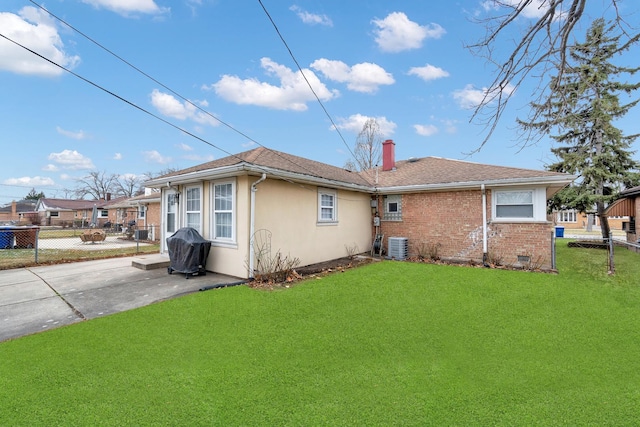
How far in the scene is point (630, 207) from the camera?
14414 millimetres

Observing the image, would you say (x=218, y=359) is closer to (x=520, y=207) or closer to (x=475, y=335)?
(x=475, y=335)

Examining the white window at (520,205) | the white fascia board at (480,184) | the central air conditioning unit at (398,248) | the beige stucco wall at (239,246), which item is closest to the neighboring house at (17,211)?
the beige stucco wall at (239,246)

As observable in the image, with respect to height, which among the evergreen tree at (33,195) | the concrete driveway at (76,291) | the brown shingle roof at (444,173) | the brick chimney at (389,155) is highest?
the evergreen tree at (33,195)

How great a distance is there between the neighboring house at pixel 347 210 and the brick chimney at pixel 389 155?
1986 millimetres

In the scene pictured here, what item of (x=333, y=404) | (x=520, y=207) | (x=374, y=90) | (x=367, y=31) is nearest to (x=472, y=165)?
(x=520, y=207)

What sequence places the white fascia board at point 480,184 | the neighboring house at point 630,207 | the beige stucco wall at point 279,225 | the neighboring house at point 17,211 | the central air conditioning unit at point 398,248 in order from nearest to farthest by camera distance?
the beige stucco wall at point 279,225, the white fascia board at point 480,184, the central air conditioning unit at point 398,248, the neighboring house at point 630,207, the neighboring house at point 17,211

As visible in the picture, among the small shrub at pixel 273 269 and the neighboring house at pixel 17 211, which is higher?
the neighboring house at pixel 17 211

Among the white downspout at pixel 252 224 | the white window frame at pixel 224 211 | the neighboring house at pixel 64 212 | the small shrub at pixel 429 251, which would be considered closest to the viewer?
the white downspout at pixel 252 224

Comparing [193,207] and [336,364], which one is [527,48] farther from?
[193,207]

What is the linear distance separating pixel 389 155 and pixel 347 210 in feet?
16.2

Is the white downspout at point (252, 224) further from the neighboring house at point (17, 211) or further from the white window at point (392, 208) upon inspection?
the neighboring house at point (17, 211)

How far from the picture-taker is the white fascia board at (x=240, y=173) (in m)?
6.70

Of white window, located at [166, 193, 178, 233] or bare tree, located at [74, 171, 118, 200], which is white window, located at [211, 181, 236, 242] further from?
bare tree, located at [74, 171, 118, 200]

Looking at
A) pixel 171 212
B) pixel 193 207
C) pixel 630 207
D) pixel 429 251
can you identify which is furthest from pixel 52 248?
pixel 630 207
